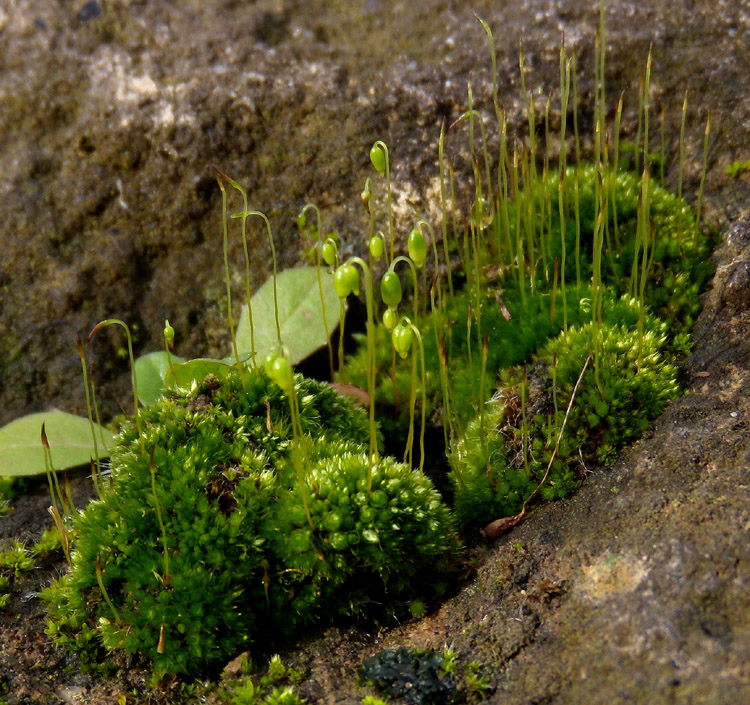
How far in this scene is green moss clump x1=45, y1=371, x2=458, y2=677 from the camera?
1.75 m

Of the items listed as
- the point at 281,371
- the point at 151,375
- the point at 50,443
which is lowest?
the point at 50,443

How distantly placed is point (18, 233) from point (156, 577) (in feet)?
6.37

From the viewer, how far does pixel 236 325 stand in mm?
2910

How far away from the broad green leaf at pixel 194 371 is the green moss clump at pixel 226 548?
0.30 m

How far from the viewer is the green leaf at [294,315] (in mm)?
2594

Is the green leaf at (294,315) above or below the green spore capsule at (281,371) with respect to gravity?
below

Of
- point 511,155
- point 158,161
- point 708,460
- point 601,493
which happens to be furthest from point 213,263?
point 708,460

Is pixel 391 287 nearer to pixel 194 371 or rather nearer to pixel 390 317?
pixel 390 317

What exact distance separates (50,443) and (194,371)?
2.07ft

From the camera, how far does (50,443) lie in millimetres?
2430

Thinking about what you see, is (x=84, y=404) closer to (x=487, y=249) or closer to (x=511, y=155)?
(x=487, y=249)

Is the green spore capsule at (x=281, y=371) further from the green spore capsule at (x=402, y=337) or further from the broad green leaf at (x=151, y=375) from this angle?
the broad green leaf at (x=151, y=375)

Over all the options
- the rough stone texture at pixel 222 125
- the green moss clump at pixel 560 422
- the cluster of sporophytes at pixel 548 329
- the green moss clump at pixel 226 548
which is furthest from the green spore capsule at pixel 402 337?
the rough stone texture at pixel 222 125

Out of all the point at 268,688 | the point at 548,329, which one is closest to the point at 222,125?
the point at 548,329
